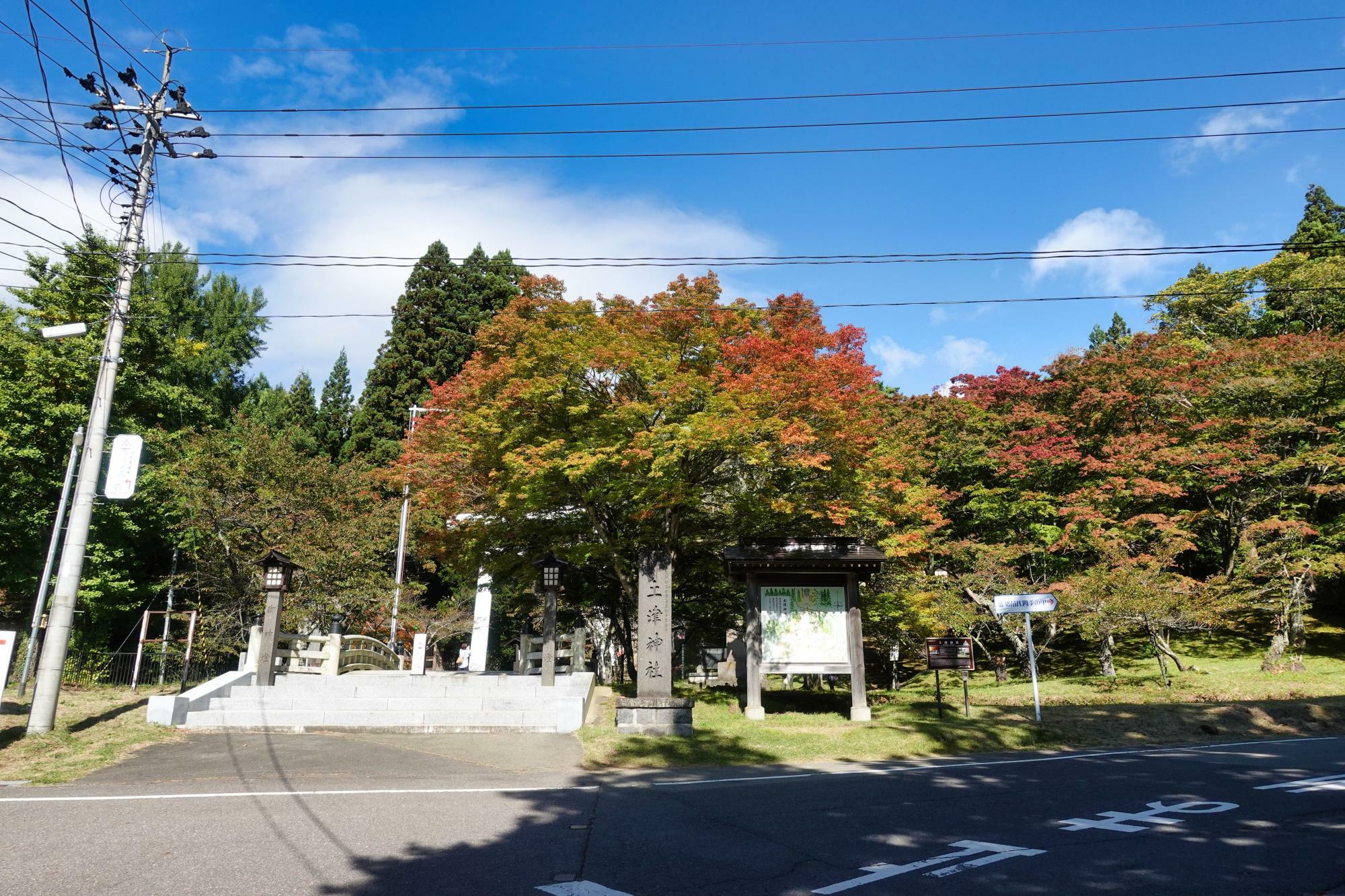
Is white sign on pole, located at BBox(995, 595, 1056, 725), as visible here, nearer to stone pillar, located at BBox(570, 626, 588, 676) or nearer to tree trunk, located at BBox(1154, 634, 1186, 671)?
tree trunk, located at BBox(1154, 634, 1186, 671)

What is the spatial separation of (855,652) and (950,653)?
189cm

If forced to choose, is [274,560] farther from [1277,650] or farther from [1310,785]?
[1277,650]

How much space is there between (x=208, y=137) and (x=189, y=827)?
470 inches

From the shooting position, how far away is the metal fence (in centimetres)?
1980

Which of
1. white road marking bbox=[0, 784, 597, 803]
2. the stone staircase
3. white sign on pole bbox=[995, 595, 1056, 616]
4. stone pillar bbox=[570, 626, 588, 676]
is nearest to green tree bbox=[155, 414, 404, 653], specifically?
the stone staircase

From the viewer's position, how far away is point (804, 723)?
1456cm

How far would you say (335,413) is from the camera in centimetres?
3934

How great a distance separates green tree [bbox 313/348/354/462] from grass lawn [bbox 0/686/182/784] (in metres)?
22.0

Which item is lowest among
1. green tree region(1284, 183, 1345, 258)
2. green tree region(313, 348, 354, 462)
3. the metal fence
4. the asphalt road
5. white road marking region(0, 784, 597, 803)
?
white road marking region(0, 784, 597, 803)

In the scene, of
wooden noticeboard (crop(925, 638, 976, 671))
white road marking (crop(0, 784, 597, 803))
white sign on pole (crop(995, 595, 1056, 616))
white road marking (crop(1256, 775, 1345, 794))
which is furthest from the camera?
wooden noticeboard (crop(925, 638, 976, 671))

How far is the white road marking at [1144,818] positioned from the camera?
6316mm

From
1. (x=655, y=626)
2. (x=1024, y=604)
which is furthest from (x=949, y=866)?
(x=1024, y=604)

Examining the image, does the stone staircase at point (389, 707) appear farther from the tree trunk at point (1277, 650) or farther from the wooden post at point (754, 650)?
the tree trunk at point (1277, 650)

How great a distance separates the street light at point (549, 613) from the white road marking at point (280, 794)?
623 centimetres
